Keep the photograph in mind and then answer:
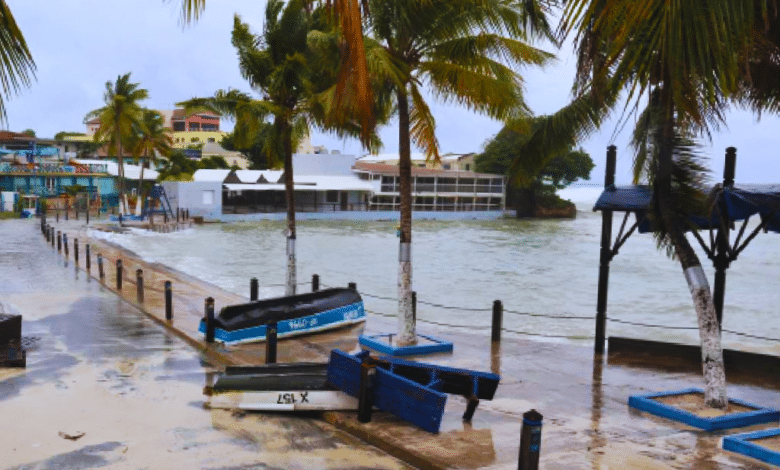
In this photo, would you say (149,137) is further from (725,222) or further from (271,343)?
(725,222)

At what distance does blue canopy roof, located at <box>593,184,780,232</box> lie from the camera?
30.7 ft

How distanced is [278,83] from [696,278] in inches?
380

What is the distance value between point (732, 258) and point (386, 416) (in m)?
5.27

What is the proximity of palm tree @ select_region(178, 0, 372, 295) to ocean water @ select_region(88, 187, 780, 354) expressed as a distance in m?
4.64

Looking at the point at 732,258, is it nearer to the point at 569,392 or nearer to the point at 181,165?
the point at 569,392

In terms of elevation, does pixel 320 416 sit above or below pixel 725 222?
below

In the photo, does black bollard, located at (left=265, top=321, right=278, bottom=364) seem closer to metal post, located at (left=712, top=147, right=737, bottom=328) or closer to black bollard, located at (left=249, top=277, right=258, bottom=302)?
metal post, located at (left=712, top=147, right=737, bottom=328)

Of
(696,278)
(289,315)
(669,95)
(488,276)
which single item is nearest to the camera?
(669,95)

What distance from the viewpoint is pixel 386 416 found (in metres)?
8.34

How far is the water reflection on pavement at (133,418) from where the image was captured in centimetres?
721

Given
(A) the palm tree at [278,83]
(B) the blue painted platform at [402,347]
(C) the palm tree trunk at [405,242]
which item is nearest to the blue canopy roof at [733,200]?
(C) the palm tree trunk at [405,242]

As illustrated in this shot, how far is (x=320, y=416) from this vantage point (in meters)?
8.60

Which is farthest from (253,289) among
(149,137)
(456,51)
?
(149,137)

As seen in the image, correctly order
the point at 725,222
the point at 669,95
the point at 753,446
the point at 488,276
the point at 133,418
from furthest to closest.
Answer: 1. the point at 488,276
2. the point at 725,222
3. the point at 133,418
4. the point at 753,446
5. the point at 669,95
